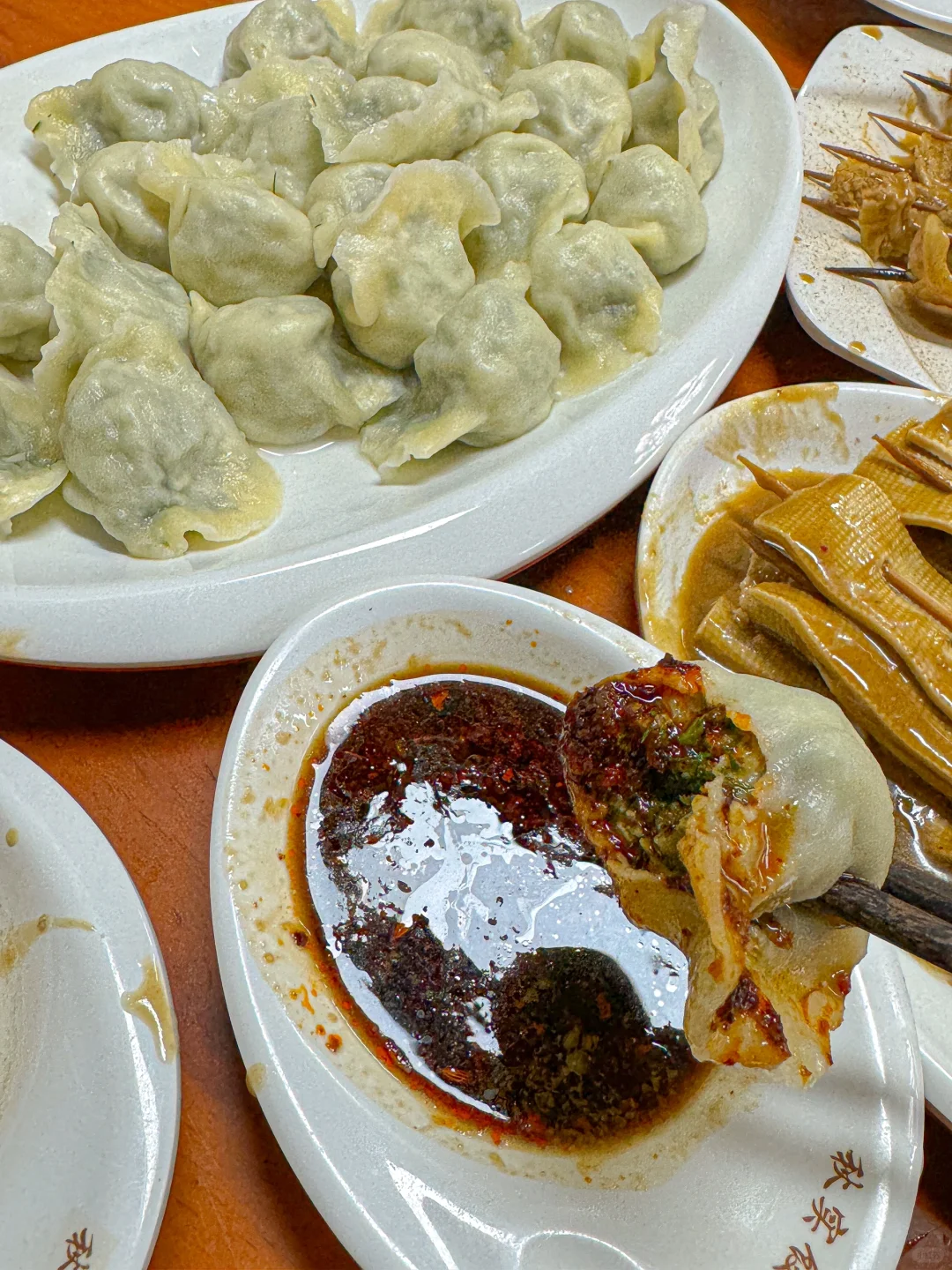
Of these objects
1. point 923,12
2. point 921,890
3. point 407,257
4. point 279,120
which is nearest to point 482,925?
point 921,890

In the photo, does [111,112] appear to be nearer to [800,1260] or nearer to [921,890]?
[921,890]

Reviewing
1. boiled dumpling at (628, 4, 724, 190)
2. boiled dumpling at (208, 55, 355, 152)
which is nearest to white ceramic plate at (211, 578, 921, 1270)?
boiled dumpling at (208, 55, 355, 152)

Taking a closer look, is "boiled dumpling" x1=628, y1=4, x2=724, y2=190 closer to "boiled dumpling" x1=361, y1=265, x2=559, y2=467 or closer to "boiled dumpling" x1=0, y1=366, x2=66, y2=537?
"boiled dumpling" x1=361, y1=265, x2=559, y2=467

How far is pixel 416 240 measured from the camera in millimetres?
2578

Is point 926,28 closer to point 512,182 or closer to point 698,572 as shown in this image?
point 512,182

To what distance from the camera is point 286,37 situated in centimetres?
294

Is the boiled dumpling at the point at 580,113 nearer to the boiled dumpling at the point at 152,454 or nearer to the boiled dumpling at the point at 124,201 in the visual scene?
the boiled dumpling at the point at 124,201

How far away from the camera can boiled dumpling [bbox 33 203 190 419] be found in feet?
7.77

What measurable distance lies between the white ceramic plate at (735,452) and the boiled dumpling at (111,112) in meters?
1.83

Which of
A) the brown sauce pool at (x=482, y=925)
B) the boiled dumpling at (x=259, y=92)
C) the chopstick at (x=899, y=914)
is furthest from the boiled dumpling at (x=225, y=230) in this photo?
the chopstick at (x=899, y=914)

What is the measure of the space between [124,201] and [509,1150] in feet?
8.51

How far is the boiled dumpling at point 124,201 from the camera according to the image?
103 inches

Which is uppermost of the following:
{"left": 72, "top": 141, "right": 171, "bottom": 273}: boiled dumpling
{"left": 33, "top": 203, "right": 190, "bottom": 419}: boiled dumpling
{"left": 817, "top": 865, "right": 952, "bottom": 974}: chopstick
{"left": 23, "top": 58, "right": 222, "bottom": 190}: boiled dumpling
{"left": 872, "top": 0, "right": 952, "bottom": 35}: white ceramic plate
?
{"left": 872, "top": 0, "right": 952, "bottom": 35}: white ceramic plate

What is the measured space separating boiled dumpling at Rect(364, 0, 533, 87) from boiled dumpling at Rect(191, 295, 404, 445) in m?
1.16
